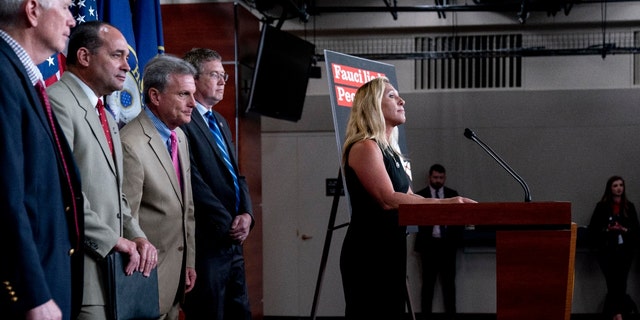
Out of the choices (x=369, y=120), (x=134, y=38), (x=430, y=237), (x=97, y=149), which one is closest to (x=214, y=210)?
(x=369, y=120)

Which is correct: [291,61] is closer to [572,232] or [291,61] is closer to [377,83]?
[377,83]

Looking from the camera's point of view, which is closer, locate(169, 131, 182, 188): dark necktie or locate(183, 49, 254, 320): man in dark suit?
locate(169, 131, 182, 188): dark necktie

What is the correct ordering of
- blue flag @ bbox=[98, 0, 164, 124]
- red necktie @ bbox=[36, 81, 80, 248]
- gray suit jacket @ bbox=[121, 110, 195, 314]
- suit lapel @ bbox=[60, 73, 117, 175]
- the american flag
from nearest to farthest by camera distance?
red necktie @ bbox=[36, 81, 80, 248] → suit lapel @ bbox=[60, 73, 117, 175] → gray suit jacket @ bbox=[121, 110, 195, 314] → the american flag → blue flag @ bbox=[98, 0, 164, 124]

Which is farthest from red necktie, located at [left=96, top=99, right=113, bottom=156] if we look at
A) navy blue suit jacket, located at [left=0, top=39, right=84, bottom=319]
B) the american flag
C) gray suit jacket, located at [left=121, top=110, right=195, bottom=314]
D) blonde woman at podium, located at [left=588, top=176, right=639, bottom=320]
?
blonde woman at podium, located at [left=588, top=176, right=639, bottom=320]

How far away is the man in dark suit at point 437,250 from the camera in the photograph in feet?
26.2

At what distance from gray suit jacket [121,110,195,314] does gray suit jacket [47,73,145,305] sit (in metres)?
0.34

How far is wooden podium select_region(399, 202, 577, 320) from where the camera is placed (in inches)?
98.7

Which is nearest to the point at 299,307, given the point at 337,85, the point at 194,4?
the point at 194,4

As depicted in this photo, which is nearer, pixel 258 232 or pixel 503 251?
pixel 503 251

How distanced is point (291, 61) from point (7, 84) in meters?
4.72

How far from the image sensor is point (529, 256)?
2516 millimetres

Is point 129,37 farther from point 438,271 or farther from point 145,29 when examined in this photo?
point 438,271

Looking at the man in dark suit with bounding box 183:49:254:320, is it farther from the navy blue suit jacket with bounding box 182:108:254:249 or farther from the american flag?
the american flag

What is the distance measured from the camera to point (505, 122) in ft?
27.5
